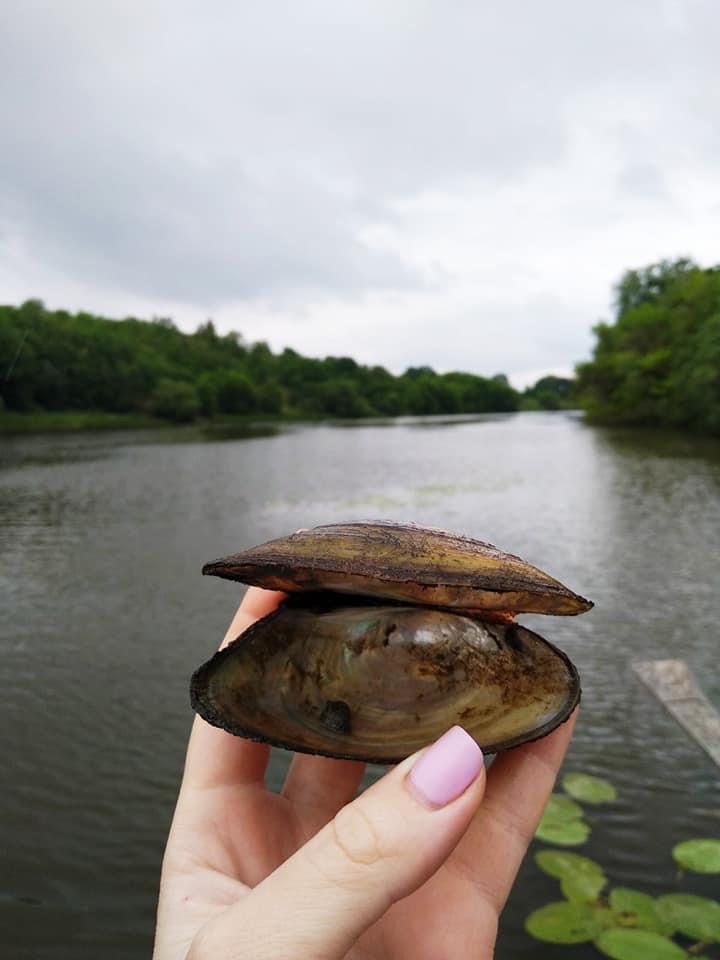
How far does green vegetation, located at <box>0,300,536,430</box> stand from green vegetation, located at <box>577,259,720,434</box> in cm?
4766

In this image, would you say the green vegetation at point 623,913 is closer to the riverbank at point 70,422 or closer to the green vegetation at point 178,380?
the riverbank at point 70,422

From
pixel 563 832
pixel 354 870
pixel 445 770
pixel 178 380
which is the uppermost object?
pixel 178 380

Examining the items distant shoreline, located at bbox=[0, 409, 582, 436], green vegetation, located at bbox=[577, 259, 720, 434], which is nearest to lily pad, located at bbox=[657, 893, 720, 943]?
green vegetation, located at bbox=[577, 259, 720, 434]

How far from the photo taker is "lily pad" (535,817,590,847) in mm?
4883

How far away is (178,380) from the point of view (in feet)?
344

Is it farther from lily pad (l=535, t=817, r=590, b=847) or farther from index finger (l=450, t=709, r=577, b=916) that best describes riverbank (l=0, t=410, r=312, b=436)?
index finger (l=450, t=709, r=577, b=916)

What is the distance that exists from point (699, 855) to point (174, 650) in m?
6.10

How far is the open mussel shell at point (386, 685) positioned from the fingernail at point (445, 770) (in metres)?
0.27

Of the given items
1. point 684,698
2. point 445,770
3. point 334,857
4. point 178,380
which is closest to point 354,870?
point 334,857

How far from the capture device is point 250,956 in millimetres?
1304

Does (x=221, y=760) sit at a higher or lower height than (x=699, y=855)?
higher

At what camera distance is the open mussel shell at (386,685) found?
1773 mm

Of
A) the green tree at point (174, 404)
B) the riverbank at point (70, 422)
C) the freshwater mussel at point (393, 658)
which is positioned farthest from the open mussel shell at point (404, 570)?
the green tree at point (174, 404)

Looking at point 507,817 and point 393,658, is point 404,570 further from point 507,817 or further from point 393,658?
point 507,817
